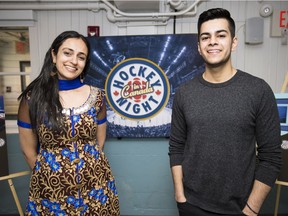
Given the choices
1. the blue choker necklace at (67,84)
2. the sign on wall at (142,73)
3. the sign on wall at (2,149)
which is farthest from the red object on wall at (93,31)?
the blue choker necklace at (67,84)

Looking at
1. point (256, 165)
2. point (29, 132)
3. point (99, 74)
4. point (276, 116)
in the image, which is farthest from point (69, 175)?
point (99, 74)

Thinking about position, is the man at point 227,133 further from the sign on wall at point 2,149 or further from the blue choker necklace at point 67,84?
the sign on wall at point 2,149

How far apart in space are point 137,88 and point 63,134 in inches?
44.3

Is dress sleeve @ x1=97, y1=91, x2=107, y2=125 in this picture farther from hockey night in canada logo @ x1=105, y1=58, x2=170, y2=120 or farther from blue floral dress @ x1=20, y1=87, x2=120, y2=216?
hockey night in canada logo @ x1=105, y1=58, x2=170, y2=120

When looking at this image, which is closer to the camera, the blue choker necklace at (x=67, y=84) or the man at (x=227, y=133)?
the man at (x=227, y=133)

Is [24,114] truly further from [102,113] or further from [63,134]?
[102,113]

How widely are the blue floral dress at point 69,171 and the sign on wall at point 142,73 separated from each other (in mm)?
959

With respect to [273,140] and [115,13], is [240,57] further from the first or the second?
[273,140]

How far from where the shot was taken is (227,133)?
3.52 feet

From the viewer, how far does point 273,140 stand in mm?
1061

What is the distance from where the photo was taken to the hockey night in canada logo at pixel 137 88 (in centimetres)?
226

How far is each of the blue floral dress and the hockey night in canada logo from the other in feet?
3.11

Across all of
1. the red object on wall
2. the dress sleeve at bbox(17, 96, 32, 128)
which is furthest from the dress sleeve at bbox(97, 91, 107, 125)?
the red object on wall

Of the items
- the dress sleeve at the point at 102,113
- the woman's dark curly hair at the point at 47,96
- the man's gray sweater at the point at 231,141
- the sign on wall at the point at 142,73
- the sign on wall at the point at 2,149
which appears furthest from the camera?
the sign on wall at the point at 142,73
